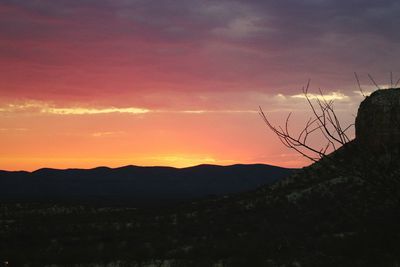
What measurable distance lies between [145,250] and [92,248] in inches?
156

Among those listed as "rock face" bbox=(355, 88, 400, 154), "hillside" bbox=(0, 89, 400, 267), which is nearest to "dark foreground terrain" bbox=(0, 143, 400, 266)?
"hillside" bbox=(0, 89, 400, 267)

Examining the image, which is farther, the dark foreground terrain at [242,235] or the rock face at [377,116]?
the rock face at [377,116]

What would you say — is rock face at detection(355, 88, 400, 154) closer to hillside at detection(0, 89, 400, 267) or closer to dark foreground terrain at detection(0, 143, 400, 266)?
hillside at detection(0, 89, 400, 267)

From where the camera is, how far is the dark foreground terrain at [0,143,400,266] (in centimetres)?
2106

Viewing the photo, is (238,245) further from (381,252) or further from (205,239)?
(381,252)

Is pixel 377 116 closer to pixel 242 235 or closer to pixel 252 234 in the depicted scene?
pixel 252 234

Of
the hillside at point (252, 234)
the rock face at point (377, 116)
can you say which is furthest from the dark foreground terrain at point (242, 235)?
the rock face at point (377, 116)

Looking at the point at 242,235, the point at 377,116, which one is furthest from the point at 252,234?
the point at 377,116

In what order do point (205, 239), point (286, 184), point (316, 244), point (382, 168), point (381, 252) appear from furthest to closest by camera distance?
point (286, 184), point (205, 239), point (316, 244), point (381, 252), point (382, 168)

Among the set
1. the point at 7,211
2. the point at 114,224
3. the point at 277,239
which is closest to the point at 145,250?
the point at 277,239

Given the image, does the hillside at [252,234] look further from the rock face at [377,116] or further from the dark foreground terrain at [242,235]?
the rock face at [377,116]

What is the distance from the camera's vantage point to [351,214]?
488cm

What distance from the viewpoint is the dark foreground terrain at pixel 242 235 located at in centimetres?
2106

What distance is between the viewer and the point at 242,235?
108ft
